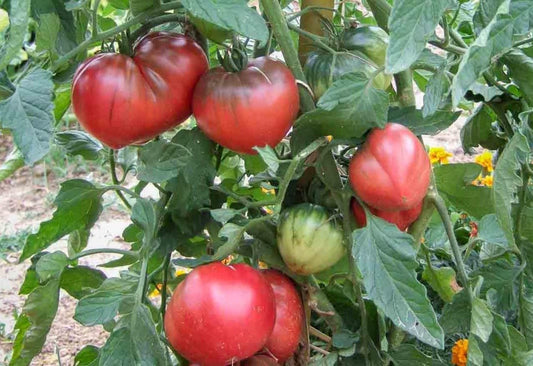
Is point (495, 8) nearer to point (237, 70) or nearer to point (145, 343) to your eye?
point (237, 70)

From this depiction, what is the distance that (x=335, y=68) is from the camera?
0.74m

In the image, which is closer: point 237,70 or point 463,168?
point 237,70

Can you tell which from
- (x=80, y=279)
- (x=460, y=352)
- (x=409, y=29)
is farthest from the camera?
(x=460, y=352)

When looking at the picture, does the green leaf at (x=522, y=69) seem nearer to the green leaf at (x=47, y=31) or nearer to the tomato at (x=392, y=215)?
the tomato at (x=392, y=215)

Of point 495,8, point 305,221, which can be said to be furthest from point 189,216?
point 495,8

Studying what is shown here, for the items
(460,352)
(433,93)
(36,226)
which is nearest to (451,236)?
(433,93)

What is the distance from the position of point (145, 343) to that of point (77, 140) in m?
0.35

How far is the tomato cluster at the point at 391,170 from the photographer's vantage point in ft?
2.28

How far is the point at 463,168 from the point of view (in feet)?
2.86

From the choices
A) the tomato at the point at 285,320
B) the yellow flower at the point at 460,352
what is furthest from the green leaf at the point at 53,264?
the yellow flower at the point at 460,352

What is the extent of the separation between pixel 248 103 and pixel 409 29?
0.66ft

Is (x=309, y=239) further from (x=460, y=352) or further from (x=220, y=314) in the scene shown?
(x=460, y=352)

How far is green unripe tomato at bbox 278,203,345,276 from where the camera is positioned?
2.54ft

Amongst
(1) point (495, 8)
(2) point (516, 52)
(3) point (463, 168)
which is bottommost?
(3) point (463, 168)
